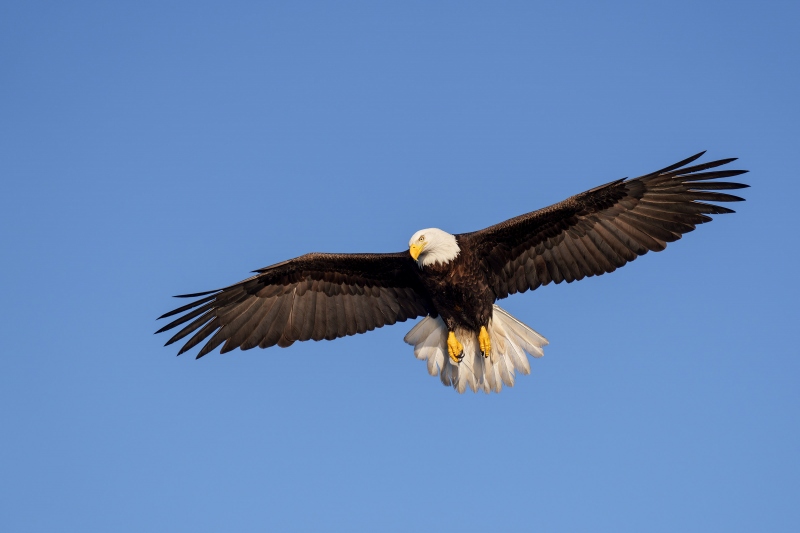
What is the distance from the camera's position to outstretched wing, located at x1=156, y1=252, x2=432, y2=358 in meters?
10.9

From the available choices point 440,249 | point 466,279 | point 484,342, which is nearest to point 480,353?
point 484,342

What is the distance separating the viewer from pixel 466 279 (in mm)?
10383

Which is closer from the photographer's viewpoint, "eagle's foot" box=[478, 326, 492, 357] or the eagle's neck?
the eagle's neck

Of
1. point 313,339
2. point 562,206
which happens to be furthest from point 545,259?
point 313,339

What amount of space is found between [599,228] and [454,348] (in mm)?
1937

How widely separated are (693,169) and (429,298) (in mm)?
2850

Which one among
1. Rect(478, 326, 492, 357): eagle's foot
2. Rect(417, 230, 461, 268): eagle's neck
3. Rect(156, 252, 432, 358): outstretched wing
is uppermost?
Rect(156, 252, 432, 358): outstretched wing

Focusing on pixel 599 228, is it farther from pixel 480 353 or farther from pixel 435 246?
pixel 480 353

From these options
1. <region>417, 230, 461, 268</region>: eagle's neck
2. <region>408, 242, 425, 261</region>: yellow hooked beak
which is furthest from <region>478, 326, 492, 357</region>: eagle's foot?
<region>408, 242, 425, 261</region>: yellow hooked beak

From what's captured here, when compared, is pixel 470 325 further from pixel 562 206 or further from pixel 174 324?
pixel 174 324

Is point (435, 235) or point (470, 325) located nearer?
point (435, 235)

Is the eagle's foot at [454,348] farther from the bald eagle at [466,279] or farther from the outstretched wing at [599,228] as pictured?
the outstretched wing at [599,228]

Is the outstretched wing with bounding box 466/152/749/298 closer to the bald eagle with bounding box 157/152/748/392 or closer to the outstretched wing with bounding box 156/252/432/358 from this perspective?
the bald eagle with bounding box 157/152/748/392

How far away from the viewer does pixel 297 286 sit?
11.1m
